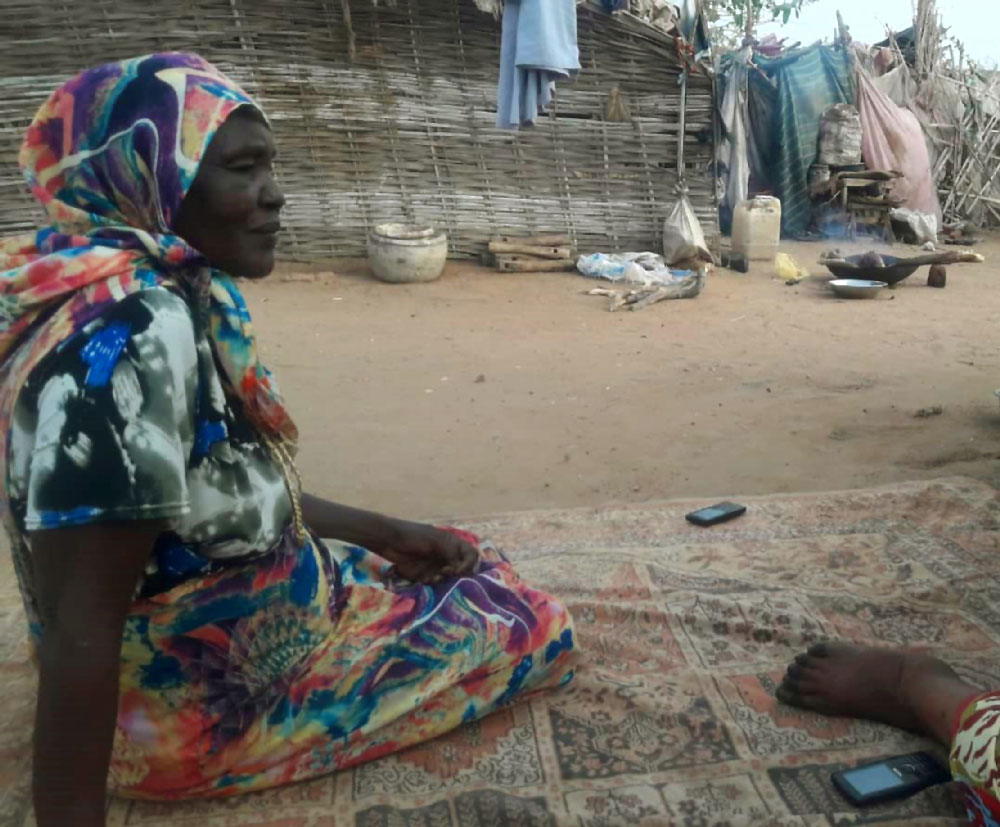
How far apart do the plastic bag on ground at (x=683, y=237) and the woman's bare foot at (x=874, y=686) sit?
21.4ft

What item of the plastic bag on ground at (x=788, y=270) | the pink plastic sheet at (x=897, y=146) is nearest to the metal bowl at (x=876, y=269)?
the plastic bag on ground at (x=788, y=270)

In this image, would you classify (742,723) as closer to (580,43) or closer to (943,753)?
(943,753)

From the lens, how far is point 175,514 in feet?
3.86

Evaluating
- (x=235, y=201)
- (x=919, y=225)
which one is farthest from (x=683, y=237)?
(x=235, y=201)

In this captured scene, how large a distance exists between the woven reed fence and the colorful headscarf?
6.75 meters

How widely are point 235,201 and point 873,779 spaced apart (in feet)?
4.82

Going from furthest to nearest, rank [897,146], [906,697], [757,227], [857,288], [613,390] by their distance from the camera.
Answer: [897,146], [757,227], [857,288], [613,390], [906,697]

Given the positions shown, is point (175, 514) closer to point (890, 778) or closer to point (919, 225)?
point (890, 778)

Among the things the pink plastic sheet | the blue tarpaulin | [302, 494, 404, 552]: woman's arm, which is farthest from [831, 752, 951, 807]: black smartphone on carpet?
the pink plastic sheet

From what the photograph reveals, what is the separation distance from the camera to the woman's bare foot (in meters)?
1.71

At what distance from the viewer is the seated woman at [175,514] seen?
3.74ft

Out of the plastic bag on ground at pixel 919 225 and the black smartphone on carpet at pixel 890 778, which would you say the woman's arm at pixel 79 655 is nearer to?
the black smartphone on carpet at pixel 890 778

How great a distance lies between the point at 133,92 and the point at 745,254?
8.00 m

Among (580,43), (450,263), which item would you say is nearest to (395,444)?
(450,263)
